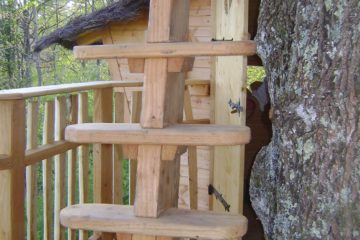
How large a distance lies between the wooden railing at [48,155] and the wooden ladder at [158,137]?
73 centimetres

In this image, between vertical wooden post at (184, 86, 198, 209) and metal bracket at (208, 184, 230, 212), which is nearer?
metal bracket at (208, 184, 230, 212)

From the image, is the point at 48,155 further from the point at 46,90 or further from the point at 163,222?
the point at 163,222

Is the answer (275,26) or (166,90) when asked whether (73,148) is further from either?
(275,26)

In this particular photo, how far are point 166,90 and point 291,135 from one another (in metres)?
0.43

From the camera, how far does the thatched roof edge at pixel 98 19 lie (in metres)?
4.32

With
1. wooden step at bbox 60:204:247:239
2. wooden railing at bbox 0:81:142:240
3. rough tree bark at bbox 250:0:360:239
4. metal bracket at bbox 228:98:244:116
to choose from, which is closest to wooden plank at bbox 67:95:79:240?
wooden railing at bbox 0:81:142:240

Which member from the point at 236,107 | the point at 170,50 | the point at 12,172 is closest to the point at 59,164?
the point at 12,172

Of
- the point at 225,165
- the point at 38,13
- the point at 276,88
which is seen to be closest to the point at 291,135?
the point at 276,88

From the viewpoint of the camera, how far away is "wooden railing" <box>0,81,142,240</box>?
2.32m

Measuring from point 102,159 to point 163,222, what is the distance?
1668 mm

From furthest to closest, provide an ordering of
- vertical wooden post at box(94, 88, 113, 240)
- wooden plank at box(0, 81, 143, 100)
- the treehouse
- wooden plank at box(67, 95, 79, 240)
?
vertical wooden post at box(94, 88, 113, 240) → wooden plank at box(67, 95, 79, 240) → wooden plank at box(0, 81, 143, 100) → the treehouse

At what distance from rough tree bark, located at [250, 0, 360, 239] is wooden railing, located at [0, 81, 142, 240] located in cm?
125

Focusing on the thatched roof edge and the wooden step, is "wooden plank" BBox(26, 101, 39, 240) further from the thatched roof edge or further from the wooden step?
the thatched roof edge

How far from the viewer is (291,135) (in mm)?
1598
